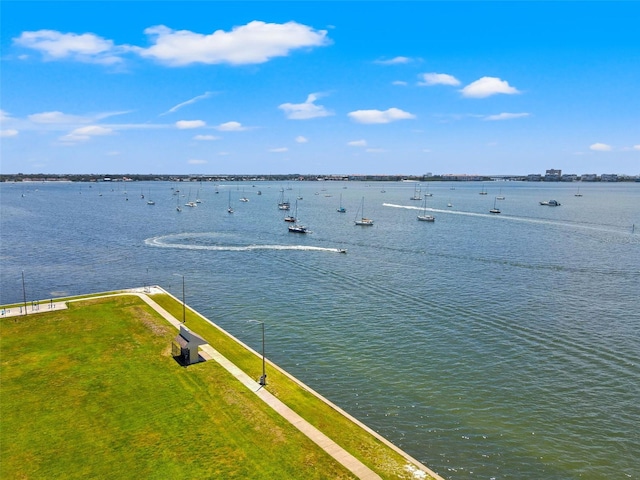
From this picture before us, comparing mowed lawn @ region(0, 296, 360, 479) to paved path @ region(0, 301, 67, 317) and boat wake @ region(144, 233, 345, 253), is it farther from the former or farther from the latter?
boat wake @ region(144, 233, 345, 253)

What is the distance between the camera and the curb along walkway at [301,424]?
1096 inches

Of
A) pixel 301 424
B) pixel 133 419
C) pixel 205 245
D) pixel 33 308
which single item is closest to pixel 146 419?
pixel 133 419

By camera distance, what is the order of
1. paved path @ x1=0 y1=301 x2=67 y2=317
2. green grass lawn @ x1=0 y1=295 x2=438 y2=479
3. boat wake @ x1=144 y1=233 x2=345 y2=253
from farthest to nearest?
boat wake @ x1=144 y1=233 x2=345 y2=253, paved path @ x1=0 y1=301 x2=67 y2=317, green grass lawn @ x1=0 y1=295 x2=438 y2=479

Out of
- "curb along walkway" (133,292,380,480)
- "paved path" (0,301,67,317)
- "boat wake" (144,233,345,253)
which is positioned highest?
"boat wake" (144,233,345,253)

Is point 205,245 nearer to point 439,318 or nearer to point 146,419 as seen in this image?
point 439,318

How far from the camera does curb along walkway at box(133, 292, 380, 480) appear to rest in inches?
1096

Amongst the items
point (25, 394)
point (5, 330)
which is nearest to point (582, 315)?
point (25, 394)

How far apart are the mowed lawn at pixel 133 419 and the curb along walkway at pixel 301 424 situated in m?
0.54

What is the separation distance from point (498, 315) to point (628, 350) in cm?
1505

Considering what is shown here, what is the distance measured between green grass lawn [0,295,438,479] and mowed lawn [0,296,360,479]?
0.24 ft

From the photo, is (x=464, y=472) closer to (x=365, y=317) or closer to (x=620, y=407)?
(x=620, y=407)

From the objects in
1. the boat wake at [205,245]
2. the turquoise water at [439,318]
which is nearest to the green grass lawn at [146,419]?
the turquoise water at [439,318]

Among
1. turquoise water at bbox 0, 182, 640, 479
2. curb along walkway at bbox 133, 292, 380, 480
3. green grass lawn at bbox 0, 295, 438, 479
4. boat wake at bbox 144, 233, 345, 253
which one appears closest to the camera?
curb along walkway at bbox 133, 292, 380, 480

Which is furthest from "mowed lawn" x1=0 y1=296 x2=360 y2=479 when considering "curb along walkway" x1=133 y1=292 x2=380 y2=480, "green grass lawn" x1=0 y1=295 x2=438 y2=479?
"curb along walkway" x1=133 y1=292 x2=380 y2=480
